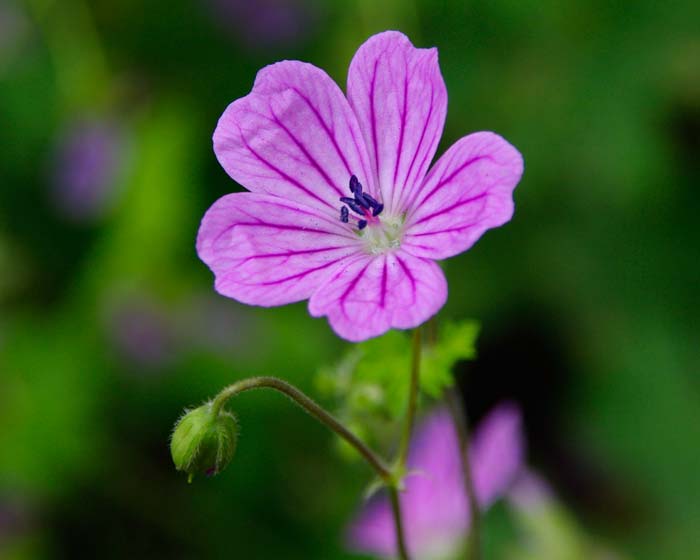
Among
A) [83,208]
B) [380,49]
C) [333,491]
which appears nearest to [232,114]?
[380,49]

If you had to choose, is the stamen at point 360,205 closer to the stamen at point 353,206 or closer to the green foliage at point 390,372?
the stamen at point 353,206

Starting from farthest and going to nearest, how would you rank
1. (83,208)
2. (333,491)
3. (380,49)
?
(83,208), (333,491), (380,49)

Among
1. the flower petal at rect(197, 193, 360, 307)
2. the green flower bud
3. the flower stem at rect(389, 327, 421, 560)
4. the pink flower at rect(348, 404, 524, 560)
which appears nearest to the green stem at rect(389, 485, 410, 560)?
the flower stem at rect(389, 327, 421, 560)

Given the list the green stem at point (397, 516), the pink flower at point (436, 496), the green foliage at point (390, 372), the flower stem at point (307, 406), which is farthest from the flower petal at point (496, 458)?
the flower stem at point (307, 406)

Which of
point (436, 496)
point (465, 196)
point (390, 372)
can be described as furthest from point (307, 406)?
point (436, 496)

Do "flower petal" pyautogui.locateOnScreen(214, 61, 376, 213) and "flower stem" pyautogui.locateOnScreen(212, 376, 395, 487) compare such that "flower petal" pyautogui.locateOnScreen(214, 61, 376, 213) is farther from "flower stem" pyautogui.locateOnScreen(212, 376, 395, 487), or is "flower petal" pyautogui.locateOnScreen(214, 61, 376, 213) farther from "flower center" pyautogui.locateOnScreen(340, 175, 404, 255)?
"flower stem" pyautogui.locateOnScreen(212, 376, 395, 487)

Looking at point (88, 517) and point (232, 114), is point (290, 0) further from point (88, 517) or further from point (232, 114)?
point (232, 114)
